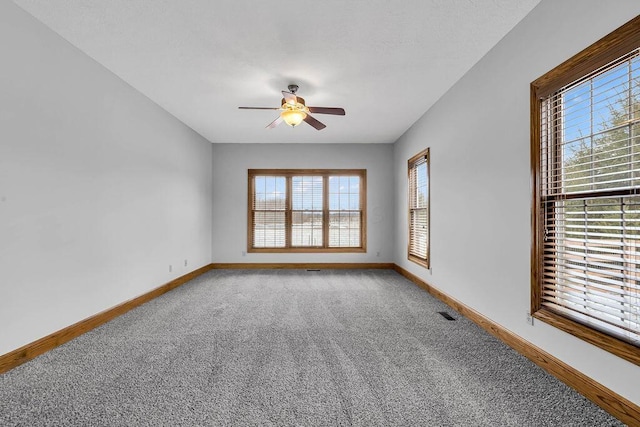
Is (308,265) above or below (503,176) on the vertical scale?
below

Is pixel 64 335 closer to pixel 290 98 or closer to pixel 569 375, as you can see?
pixel 290 98

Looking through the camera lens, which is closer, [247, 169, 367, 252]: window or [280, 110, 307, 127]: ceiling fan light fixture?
[280, 110, 307, 127]: ceiling fan light fixture

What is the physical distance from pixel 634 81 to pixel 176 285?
18.2 feet

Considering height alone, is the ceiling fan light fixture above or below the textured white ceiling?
below

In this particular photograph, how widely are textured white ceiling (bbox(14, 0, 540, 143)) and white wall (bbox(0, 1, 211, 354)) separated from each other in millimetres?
295

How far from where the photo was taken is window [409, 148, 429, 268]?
4551 millimetres

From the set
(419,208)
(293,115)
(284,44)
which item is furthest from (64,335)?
(419,208)

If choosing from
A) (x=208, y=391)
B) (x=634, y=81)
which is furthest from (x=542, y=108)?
(x=208, y=391)

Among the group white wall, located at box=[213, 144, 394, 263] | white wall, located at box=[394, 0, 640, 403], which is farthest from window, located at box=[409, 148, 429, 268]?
white wall, located at box=[213, 144, 394, 263]

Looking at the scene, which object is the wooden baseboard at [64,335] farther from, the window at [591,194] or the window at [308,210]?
the window at [591,194]

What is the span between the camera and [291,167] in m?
6.32

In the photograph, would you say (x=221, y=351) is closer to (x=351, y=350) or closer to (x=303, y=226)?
(x=351, y=350)

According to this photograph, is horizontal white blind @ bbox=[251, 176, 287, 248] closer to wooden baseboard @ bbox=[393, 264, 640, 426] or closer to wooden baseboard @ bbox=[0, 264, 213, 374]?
wooden baseboard @ bbox=[0, 264, 213, 374]

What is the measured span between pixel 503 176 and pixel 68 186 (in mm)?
4125
